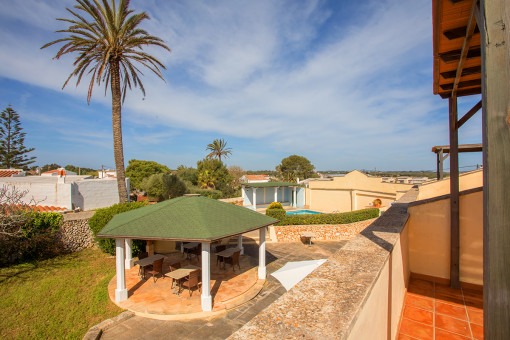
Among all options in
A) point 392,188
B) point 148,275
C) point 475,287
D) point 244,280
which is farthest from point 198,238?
point 392,188

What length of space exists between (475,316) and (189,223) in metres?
6.85

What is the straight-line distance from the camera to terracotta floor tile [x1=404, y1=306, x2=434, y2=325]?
3.59 meters

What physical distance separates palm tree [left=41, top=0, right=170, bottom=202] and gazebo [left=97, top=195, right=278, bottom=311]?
666cm

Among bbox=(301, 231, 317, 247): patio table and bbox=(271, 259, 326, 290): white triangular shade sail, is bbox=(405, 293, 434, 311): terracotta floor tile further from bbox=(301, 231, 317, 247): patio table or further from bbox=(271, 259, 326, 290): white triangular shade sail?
bbox=(301, 231, 317, 247): patio table

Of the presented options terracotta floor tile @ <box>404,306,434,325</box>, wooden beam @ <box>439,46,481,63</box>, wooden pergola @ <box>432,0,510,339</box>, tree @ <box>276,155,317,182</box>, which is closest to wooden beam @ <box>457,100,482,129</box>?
wooden beam @ <box>439,46,481,63</box>

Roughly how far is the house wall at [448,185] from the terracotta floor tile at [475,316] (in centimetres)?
721

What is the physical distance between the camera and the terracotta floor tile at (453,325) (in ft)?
10.9

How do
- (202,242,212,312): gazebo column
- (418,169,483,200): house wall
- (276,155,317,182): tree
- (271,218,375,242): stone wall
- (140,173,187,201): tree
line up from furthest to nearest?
1. (276,155,317,182): tree
2. (140,173,187,201): tree
3. (271,218,375,242): stone wall
4. (418,169,483,200): house wall
5. (202,242,212,312): gazebo column

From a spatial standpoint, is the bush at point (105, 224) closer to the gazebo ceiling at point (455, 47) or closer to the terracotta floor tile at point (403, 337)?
the terracotta floor tile at point (403, 337)

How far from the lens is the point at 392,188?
75.7 ft

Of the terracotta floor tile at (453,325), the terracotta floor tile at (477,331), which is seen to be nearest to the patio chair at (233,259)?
the terracotta floor tile at (453,325)

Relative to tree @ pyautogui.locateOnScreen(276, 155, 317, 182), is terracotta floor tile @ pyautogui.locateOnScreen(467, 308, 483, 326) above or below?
below

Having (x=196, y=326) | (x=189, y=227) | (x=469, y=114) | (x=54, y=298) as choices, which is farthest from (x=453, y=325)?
(x=54, y=298)

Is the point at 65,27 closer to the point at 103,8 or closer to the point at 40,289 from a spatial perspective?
the point at 103,8
